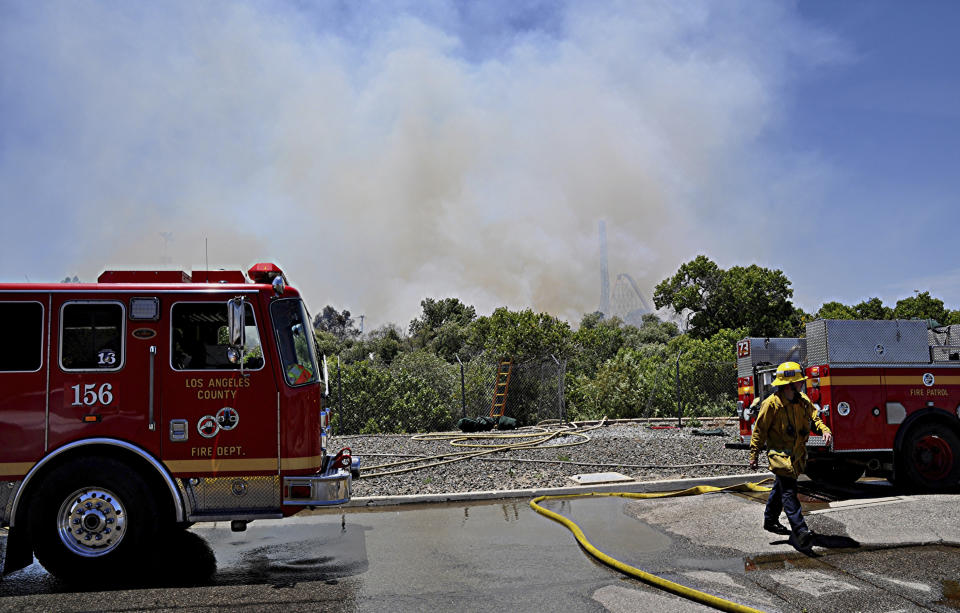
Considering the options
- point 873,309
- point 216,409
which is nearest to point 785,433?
point 216,409

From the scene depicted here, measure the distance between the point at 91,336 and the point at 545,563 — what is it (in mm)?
4485

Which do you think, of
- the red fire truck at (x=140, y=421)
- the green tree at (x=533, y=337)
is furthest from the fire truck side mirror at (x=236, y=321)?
the green tree at (x=533, y=337)

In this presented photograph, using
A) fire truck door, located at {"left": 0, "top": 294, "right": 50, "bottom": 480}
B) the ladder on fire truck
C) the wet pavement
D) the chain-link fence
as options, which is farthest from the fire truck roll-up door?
the ladder on fire truck

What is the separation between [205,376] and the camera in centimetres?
641

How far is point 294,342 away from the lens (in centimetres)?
667

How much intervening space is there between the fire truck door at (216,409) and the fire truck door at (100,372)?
0.18 meters

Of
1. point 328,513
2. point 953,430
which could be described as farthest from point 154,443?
point 953,430

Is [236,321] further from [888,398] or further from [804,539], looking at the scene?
[888,398]

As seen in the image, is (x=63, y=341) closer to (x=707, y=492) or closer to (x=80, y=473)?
(x=80, y=473)

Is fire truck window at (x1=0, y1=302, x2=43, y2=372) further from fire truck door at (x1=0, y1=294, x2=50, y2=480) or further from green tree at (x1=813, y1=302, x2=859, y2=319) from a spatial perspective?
green tree at (x1=813, y1=302, x2=859, y2=319)

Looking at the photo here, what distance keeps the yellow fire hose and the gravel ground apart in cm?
117

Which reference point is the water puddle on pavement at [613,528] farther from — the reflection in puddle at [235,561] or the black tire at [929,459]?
the black tire at [929,459]

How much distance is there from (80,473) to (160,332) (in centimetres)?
133

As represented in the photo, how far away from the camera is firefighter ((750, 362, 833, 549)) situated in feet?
22.7
